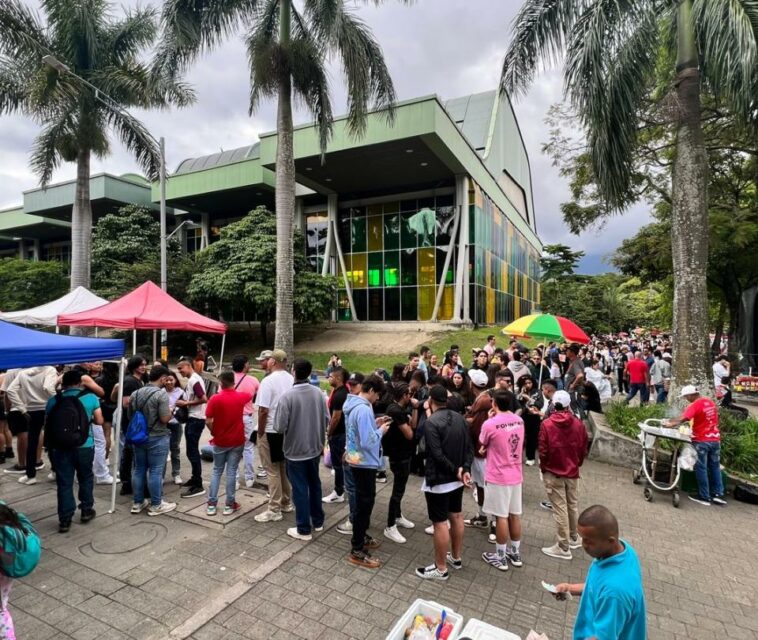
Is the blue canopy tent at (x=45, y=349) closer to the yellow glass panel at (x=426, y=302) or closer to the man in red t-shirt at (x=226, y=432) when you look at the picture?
the man in red t-shirt at (x=226, y=432)

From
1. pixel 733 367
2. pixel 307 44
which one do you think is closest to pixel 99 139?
pixel 307 44

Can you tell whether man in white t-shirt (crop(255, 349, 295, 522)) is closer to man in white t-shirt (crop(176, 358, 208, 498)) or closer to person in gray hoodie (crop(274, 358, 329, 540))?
person in gray hoodie (crop(274, 358, 329, 540))

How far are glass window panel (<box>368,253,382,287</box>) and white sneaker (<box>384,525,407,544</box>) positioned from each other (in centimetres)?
2418

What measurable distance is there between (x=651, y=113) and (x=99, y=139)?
18.8 meters

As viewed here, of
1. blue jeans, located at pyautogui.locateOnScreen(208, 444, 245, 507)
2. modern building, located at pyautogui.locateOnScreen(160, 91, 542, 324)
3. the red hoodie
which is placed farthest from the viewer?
modern building, located at pyautogui.locateOnScreen(160, 91, 542, 324)

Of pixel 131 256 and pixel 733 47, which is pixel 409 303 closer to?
pixel 131 256

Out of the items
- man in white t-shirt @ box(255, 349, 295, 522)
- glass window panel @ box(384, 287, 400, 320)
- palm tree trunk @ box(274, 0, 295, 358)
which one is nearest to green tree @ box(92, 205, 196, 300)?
glass window panel @ box(384, 287, 400, 320)

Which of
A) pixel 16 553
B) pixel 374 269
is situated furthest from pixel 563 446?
pixel 374 269

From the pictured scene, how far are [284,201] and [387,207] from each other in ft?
53.7

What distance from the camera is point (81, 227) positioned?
15.9 m

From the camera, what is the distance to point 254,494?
578cm

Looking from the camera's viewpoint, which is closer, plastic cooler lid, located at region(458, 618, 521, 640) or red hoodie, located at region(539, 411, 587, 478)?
plastic cooler lid, located at region(458, 618, 521, 640)

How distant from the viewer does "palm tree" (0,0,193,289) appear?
539 inches

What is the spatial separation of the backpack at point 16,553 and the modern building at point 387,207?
21252mm
